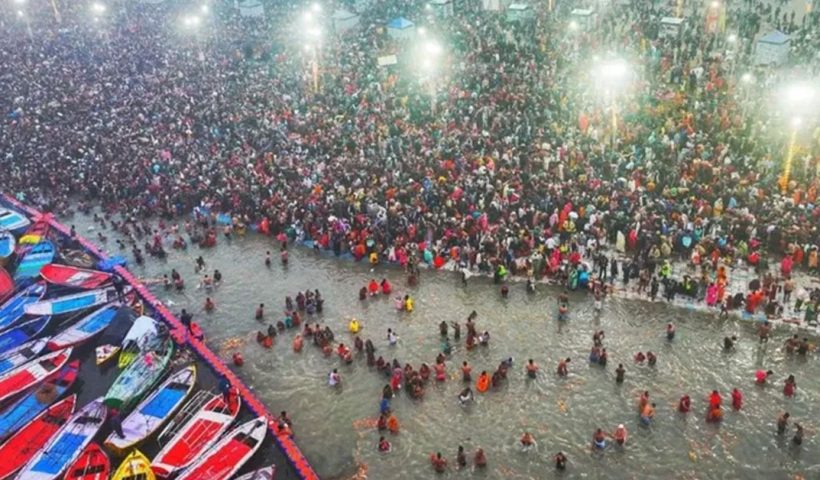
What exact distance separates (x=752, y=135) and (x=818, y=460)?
18.8 metres

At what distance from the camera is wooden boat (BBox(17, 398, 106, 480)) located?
2133 cm

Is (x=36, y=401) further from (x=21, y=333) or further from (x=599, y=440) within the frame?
(x=599, y=440)

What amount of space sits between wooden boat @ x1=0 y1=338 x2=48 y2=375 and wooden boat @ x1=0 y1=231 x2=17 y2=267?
7762 mm

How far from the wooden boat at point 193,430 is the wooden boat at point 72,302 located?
822 cm

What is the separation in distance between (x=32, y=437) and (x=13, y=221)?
17.4 metres

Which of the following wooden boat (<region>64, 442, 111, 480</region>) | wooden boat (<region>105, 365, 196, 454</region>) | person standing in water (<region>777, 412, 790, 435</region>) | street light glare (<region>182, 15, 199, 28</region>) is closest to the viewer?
person standing in water (<region>777, 412, 790, 435</region>)

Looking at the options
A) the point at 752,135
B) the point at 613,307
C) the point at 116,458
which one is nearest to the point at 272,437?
the point at 116,458

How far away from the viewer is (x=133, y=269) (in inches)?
1302

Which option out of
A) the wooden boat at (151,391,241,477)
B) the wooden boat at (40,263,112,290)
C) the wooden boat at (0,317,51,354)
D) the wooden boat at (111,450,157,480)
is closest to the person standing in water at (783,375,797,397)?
the wooden boat at (151,391,241,477)

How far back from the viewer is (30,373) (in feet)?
83.8

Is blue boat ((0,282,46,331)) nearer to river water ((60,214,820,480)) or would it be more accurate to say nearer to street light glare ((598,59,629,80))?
river water ((60,214,820,480))

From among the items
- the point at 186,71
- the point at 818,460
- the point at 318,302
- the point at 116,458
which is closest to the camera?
the point at 818,460

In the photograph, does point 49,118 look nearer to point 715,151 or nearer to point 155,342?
point 155,342

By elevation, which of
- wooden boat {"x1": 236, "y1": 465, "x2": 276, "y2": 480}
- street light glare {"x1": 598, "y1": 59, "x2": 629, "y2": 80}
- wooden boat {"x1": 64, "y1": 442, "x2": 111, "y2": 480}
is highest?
street light glare {"x1": 598, "y1": 59, "x2": 629, "y2": 80}
